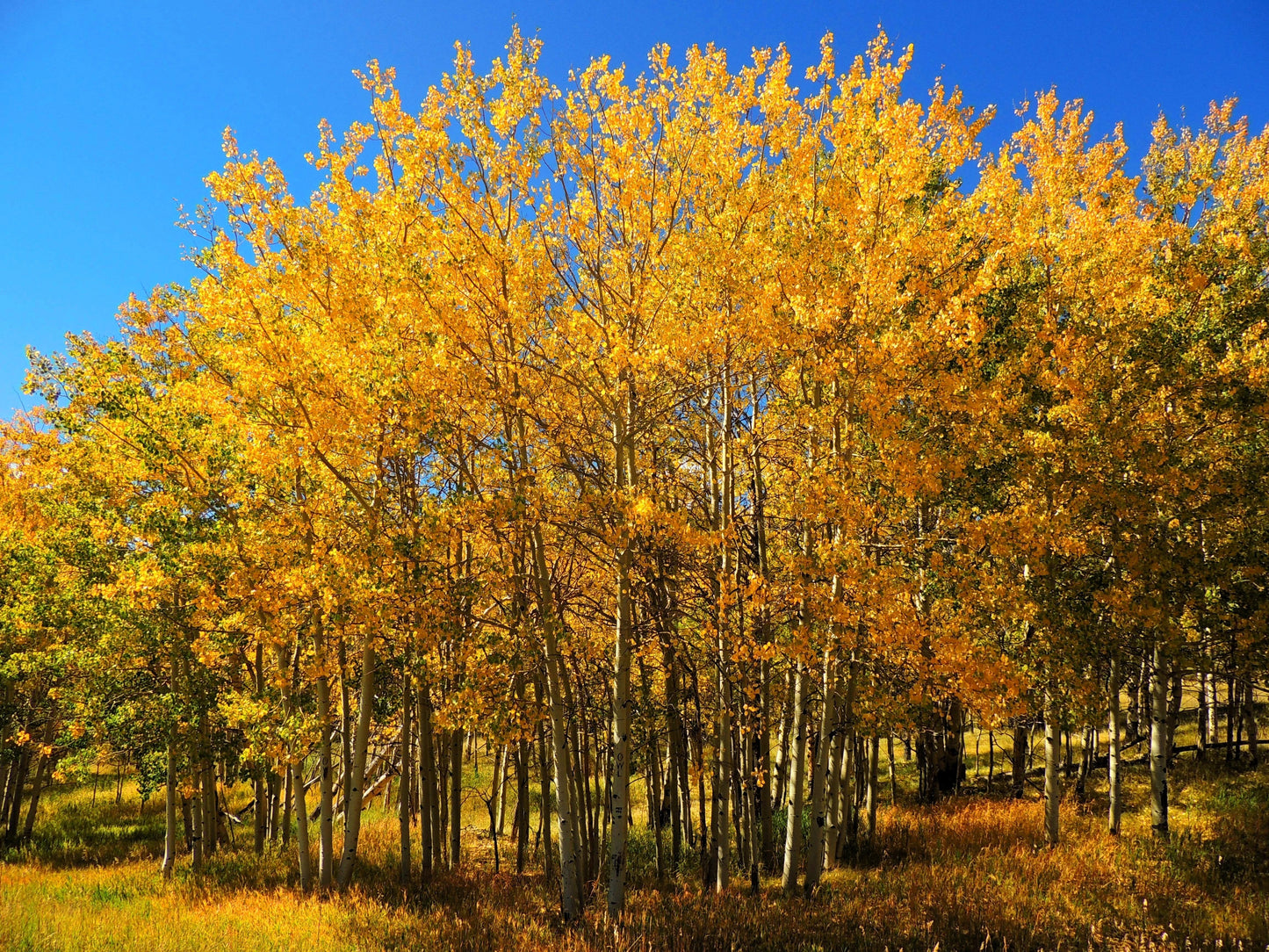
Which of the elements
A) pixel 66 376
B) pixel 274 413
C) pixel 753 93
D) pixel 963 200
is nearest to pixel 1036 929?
pixel 963 200

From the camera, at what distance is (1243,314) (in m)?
8.59

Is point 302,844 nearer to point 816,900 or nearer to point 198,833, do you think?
point 198,833

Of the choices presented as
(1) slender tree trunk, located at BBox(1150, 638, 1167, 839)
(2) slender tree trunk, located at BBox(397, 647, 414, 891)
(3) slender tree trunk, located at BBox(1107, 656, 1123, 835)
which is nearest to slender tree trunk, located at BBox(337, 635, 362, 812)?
(2) slender tree trunk, located at BBox(397, 647, 414, 891)

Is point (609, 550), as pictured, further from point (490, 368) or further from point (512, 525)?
point (490, 368)

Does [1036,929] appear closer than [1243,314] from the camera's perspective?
Yes

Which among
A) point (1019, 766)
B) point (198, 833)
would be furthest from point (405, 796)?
point (1019, 766)

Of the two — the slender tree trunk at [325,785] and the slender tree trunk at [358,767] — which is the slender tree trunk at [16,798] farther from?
the slender tree trunk at [358,767]

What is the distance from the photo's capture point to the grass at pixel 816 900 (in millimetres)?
7004

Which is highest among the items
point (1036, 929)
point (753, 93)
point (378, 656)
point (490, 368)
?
point (753, 93)

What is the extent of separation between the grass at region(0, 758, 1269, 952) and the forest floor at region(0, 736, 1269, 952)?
30 mm

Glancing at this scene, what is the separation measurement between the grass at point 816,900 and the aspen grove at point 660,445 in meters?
0.74

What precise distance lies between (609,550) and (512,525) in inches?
81.1

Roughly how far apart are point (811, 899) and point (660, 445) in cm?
607

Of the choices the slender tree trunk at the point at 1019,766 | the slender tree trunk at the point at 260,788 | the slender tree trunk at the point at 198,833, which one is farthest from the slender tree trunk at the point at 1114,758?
the slender tree trunk at the point at 198,833
